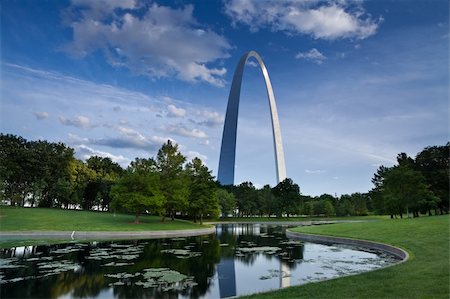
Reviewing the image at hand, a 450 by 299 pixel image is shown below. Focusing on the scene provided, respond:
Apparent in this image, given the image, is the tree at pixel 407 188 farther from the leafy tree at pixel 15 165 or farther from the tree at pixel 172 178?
the leafy tree at pixel 15 165

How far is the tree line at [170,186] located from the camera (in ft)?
136

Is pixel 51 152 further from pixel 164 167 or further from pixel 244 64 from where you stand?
pixel 244 64

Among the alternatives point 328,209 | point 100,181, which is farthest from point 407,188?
point 100,181

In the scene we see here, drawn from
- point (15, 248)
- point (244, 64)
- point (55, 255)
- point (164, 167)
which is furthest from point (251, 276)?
point (244, 64)

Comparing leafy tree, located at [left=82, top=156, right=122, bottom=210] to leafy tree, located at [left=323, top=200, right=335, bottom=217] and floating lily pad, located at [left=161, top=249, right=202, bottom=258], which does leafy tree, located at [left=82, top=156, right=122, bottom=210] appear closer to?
floating lily pad, located at [left=161, top=249, right=202, bottom=258]

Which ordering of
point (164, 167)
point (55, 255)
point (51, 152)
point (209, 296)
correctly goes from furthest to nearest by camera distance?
point (51, 152)
point (164, 167)
point (55, 255)
point (209, 296)

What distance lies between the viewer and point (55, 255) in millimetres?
18281

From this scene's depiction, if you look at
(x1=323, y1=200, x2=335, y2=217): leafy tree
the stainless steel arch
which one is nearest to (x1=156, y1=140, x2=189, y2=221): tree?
the stainless steel arch

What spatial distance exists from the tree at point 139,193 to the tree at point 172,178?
1746 millimetres

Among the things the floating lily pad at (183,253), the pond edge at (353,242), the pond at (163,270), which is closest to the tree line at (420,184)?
the pond edge at (353,242)

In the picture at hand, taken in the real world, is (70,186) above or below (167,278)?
above

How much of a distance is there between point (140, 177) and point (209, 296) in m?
31.4

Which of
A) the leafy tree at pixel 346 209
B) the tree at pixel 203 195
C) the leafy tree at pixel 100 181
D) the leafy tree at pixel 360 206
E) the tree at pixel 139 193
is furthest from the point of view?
the leafy tree at pixel 360 206

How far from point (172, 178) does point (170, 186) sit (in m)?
2.24
